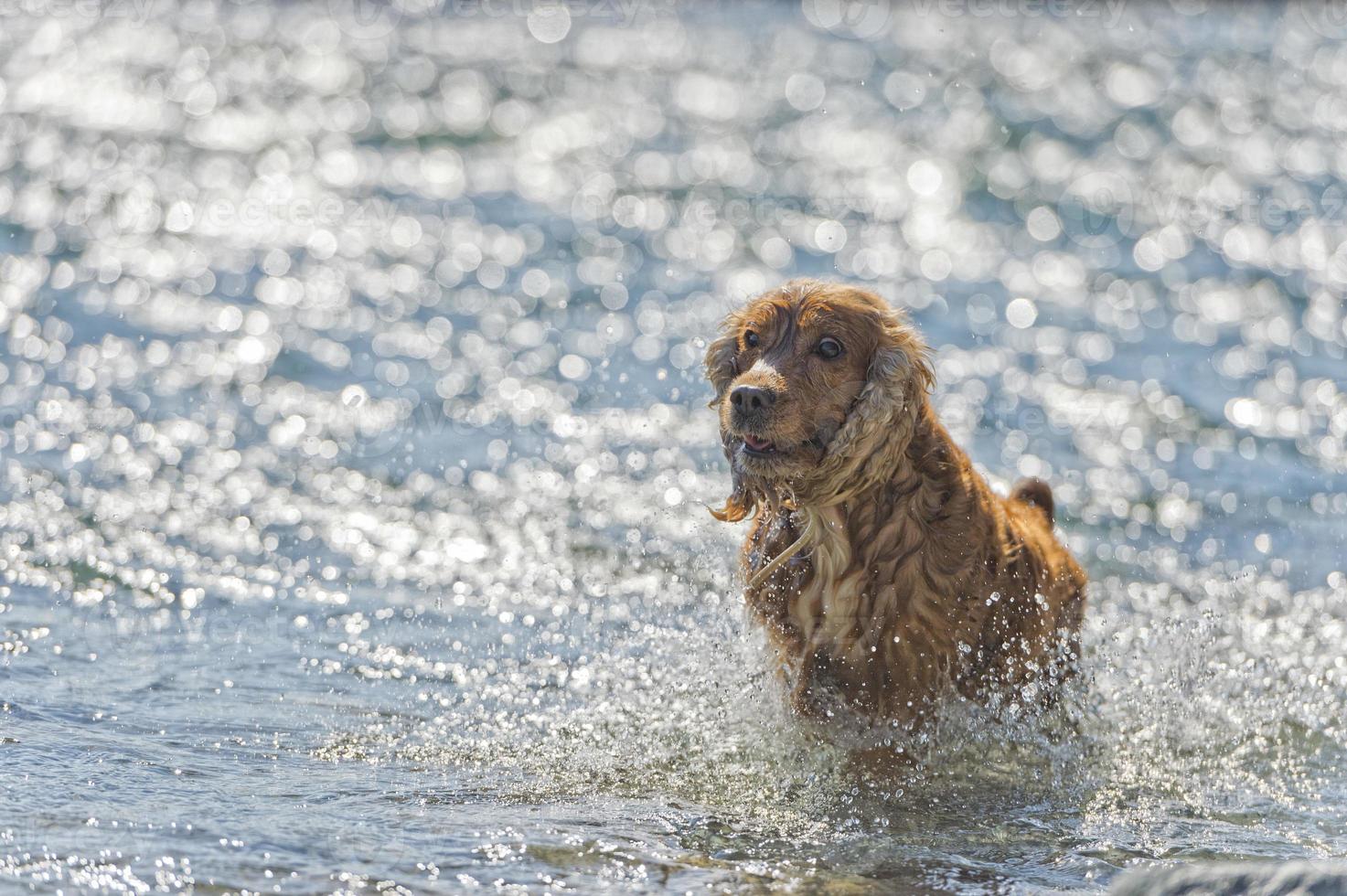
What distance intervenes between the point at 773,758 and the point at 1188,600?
327 centimetres

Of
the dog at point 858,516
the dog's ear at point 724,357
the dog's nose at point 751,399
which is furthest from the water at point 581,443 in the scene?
the dog's nose at point 751,399

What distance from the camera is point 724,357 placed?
18.0 feet

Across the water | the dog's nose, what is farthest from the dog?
the water

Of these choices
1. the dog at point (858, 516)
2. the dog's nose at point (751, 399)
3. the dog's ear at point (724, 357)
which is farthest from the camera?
the dog's ear at point (724, 357)

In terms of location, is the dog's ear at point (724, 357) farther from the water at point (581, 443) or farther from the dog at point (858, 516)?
the water at point (581, 443)

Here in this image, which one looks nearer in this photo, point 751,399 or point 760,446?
point 751,399

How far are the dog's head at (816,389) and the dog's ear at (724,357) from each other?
0.26 ft

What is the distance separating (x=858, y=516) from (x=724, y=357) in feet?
2.38

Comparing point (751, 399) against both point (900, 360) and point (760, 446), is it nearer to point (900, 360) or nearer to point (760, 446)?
point (760, 446)

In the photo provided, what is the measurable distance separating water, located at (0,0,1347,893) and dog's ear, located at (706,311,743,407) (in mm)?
903

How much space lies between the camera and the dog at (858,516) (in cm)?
506

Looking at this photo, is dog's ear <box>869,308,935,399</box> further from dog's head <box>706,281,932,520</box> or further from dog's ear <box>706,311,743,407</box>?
dog's ear <box>706,311,743,407</box>

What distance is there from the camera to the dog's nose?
4914 millimetres

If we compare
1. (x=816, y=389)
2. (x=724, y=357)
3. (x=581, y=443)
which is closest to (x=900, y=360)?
(x=816, y=389)
